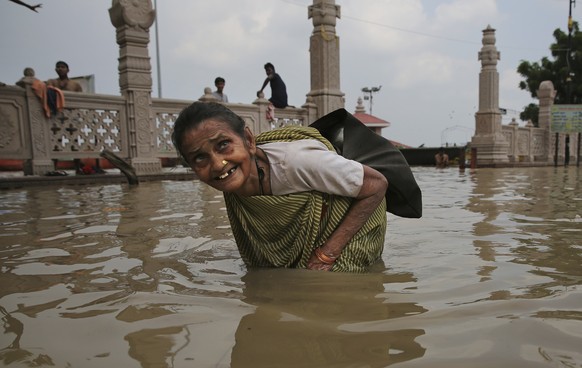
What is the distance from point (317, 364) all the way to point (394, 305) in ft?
1.84

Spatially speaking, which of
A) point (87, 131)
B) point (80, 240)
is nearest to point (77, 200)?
point (80, 240)

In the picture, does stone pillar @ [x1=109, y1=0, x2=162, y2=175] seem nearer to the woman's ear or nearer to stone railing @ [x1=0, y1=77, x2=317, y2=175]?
stone railing @ [x1=0, y1=77, x2=317, y2=175]

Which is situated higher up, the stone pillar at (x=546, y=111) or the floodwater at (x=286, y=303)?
the stone pillar at (x=546, y=111)

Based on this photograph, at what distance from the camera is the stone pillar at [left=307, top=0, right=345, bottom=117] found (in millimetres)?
12445

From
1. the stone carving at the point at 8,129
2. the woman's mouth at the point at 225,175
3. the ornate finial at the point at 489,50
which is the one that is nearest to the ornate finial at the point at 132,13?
the stone carving at the point at 8,129

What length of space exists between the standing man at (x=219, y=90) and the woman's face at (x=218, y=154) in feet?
30.3

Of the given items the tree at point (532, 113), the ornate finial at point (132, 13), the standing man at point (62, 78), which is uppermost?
the ornate finial at point (132, 13)

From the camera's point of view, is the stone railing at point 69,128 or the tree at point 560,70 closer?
the stone railing at point 69,128

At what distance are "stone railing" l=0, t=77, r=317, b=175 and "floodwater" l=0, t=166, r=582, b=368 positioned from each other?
5772 millimetres

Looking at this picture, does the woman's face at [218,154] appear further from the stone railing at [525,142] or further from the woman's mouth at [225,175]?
the stone railing at [525,142]

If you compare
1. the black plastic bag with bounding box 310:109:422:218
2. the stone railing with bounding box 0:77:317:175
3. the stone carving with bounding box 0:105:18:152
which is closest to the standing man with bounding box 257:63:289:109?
the stone railing with bounding box 0:77:317:175

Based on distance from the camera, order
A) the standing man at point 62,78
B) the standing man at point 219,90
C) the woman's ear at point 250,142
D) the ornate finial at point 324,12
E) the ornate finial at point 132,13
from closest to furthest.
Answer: the woman's ear at point 250,142 → the standing man at point 62,78 → the ornate finial at point 132,13 → the standing man at point 219,90 → the ornate finial at point 324,12

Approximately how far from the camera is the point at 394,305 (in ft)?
5.15

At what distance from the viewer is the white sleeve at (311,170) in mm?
1861
